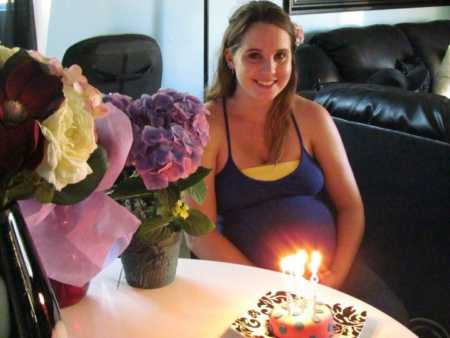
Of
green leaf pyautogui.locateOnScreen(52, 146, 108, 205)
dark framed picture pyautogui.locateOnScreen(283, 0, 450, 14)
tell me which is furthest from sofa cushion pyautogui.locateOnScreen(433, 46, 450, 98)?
green leaf pyautogui.locateOnScreen(52, 146, 108, 205)

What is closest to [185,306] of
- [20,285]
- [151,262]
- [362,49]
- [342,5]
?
[151,262]

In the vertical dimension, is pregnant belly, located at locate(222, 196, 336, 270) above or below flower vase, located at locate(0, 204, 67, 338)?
below

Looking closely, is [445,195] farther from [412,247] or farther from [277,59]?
[277,59]

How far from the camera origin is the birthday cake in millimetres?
957

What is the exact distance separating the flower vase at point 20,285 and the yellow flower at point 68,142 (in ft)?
0.26

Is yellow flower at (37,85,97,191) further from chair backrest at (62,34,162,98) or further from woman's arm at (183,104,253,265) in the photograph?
chair backrest at (62,34,162,98)

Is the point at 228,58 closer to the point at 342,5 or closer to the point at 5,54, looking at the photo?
the point at 5,54

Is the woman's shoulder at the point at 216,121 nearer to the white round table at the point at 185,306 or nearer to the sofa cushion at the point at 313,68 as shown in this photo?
the white round table at the point at 185,306

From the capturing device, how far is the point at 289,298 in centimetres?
106

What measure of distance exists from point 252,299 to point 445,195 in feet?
2.79

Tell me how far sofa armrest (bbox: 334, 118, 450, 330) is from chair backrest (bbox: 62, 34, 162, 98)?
3.68ft

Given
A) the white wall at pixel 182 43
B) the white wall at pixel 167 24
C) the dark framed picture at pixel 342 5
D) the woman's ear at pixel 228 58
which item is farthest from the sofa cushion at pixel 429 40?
the woman's ear at pixel 228 58

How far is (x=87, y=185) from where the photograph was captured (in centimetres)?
68

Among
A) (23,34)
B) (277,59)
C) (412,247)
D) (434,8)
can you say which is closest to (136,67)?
(23,34)
